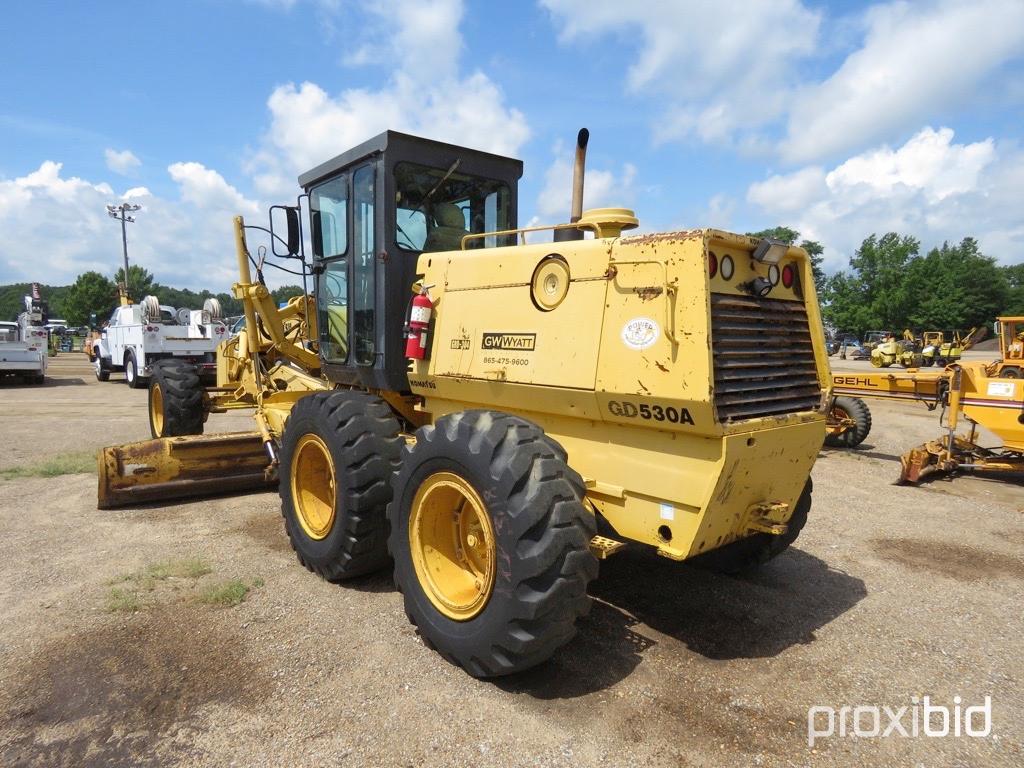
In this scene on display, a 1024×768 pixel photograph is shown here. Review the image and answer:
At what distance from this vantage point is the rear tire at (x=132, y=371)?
1712 cm

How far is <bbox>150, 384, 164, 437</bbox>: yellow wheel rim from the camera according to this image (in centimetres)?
787

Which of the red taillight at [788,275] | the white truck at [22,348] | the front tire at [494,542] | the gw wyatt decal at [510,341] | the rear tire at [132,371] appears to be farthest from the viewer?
the rear tire at [132,371]

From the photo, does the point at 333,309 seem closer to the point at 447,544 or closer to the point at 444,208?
the point at 444,208

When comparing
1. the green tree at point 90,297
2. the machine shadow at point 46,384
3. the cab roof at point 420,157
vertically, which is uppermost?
the green tree at point 90,297

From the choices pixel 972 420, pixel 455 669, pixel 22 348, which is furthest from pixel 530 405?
pixel 22 348

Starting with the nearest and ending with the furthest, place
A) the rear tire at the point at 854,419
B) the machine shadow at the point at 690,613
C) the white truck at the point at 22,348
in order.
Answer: the machine shadow at the point at 690,613, the rear tire at the point at 854,419, the white truck at the point at 22,348

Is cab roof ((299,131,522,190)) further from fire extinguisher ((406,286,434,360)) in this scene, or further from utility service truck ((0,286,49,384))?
utility service truck ((0,286,49,384))

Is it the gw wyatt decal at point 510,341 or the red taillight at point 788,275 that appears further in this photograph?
the red taillight at point 788,275

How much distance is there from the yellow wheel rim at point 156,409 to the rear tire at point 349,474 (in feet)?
14.3

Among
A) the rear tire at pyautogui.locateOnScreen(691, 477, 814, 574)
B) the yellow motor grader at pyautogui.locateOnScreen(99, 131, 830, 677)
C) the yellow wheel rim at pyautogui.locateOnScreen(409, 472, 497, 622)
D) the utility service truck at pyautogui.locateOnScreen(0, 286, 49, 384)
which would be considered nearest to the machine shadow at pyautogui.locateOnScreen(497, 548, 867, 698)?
the rear tire at pyautogui.locateOnScreen(691, 477, 814, 574)

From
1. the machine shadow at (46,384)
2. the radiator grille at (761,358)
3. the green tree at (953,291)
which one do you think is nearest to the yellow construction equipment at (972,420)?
the radiator grille at (761,358)

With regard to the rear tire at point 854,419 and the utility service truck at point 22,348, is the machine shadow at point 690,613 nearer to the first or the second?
the rear tire at point 854,419

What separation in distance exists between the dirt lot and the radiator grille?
1.35m

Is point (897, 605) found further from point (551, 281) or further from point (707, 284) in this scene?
point (551, 281)
